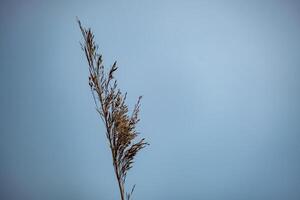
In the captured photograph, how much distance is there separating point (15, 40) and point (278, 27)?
5.18 meters

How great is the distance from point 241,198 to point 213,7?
398cm

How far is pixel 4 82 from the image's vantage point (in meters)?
4.33

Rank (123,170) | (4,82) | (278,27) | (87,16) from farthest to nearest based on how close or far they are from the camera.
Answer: (278,27)
(87,16)
(4,82)
(123,170)

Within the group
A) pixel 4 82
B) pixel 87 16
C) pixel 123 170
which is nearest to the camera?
pixel 123 170

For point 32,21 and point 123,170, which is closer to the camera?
point 123,170

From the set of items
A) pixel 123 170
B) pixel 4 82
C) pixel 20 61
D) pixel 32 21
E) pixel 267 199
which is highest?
pixel 32 21

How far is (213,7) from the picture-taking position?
16.2ft

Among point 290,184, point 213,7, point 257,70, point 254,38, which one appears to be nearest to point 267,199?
point 290,184

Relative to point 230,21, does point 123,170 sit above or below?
below

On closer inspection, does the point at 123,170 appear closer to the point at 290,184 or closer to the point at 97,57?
the point at 97,57

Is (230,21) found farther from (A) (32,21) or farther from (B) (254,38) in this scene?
(A) (32,21)

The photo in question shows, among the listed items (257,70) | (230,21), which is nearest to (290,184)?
(257,70)

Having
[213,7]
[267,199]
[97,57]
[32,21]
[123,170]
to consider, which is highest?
[213,7]

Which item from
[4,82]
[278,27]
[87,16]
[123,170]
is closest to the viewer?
[123,170]
